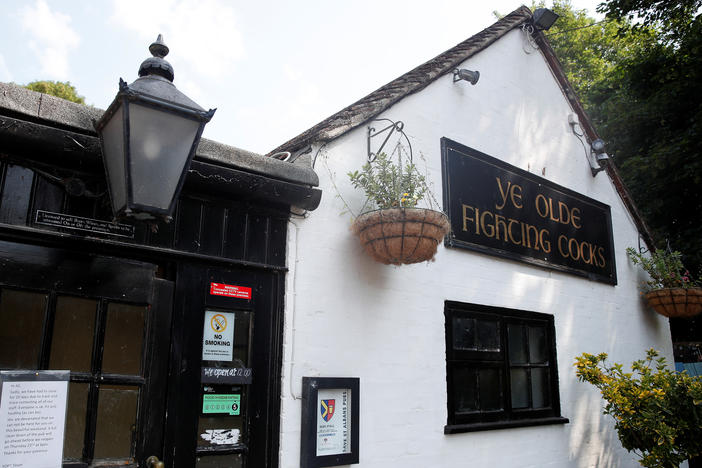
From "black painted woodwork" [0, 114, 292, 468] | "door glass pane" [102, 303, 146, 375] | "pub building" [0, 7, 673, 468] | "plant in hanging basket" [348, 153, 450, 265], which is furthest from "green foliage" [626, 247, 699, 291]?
"door glass pane" [102, 303, 146, 375]

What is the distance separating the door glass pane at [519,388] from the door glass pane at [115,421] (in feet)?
12.5

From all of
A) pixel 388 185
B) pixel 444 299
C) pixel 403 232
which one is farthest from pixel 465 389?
pixel 388 185

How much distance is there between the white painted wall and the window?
0.37 feet

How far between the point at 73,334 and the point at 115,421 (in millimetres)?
543

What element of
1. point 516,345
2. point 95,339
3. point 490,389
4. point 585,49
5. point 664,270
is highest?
point 585,49

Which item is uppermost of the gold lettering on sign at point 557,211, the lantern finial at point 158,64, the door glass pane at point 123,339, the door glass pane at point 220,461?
the gold lettering on sign at point 557,211

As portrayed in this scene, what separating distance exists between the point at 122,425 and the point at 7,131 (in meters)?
1.71

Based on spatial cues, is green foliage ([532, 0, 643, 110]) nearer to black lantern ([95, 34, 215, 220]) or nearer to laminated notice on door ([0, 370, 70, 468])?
black lantern ([95, 34, 215, 220])

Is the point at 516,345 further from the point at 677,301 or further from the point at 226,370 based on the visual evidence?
the point at 226,370

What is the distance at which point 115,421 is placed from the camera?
3.11 meters

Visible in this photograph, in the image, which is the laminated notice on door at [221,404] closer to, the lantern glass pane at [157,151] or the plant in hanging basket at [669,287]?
the lantern glass pane at [157,151]

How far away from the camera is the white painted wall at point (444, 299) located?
418 centimetres

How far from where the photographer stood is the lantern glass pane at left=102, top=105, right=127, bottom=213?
2.64 meters

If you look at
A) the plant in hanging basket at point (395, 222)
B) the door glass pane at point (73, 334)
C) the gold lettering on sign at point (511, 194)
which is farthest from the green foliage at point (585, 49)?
the door glass pane at point (73, 334)
